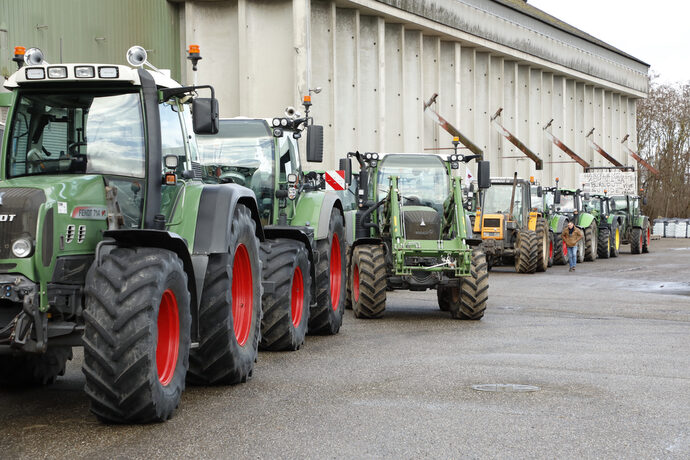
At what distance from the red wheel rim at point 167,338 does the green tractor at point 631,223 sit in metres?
36.4

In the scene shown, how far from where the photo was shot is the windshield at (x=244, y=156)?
13.1 meters

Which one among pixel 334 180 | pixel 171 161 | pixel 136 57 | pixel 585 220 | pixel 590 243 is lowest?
pixel 590 243

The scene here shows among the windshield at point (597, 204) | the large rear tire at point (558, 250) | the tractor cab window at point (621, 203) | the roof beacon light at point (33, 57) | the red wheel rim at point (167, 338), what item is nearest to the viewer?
the red wheel rim at point (167, 338)

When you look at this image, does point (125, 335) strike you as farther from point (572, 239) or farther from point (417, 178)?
point (572, 239)

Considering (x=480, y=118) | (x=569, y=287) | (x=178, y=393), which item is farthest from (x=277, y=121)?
(x=480, y=118)

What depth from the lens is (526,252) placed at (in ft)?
94.8

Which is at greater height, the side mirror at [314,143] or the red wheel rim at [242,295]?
the side mirror at [314,143]

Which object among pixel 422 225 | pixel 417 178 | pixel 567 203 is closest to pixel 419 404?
pixel 422 225

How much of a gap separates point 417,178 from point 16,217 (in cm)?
1117

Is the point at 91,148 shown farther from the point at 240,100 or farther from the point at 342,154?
the point at 342,154

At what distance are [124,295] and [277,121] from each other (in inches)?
260

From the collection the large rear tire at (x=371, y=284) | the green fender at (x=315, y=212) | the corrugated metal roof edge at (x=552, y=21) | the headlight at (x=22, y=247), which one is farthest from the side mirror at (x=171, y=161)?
the corrugated metal roof edge at (x=552, y=21)

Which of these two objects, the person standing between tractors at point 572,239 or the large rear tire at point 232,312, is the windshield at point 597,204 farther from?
the large rear tire at point 232,312

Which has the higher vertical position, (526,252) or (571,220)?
(571,220)
